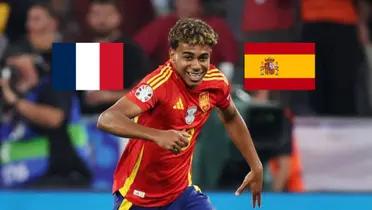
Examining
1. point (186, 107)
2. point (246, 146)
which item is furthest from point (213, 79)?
point (246, 146)

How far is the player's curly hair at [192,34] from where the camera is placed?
18.6ft

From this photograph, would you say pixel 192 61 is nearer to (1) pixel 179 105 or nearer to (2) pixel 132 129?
(1) pixel 179 105

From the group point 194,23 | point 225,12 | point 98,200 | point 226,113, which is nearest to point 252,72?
point 226,113

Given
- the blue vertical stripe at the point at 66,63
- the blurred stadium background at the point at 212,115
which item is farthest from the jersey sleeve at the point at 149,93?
the blurred stadium background at the point at 212,115

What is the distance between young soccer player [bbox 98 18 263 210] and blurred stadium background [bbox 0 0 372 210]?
204cm

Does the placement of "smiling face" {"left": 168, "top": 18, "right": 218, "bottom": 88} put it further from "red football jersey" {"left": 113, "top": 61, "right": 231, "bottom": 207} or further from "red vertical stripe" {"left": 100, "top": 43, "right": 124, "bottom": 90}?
"red vertical stripe" {"left": 100, "top": 43, "right": 124, "bottom": 90}

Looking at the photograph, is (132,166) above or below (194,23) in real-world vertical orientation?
below

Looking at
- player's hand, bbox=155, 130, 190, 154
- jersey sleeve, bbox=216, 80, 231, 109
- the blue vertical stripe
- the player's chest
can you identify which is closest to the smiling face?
the player's chest

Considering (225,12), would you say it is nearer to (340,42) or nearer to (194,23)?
(340,42)

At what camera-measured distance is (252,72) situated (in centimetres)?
634

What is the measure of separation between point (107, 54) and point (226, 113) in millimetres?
736

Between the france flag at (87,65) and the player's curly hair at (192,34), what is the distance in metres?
0.69

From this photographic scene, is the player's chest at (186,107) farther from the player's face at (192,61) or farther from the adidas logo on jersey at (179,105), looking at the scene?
Result: the player's face at (192,61)

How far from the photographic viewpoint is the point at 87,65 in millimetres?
6281
